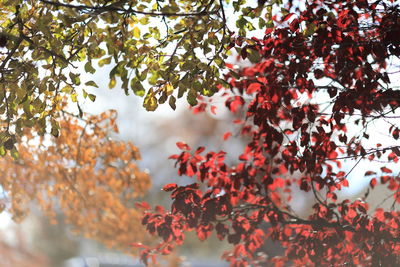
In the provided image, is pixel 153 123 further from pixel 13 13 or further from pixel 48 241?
pixel 13 13

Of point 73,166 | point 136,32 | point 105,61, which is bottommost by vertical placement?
Result: point 105,61

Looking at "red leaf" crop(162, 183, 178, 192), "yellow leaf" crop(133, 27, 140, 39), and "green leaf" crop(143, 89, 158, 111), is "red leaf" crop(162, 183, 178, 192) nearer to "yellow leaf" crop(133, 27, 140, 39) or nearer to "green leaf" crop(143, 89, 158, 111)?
"green leaf" crop(143, 89, 158, 111)

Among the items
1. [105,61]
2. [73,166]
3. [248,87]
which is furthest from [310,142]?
[73,166]

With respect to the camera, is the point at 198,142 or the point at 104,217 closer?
the point at 104,217

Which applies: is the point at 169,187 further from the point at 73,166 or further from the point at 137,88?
the point at 73,166

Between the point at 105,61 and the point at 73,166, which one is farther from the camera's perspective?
the point at 73,166

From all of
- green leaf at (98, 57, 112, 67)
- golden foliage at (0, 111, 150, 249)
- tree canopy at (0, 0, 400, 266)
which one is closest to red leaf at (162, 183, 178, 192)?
tree canopy at (0, 0, 400, 266)

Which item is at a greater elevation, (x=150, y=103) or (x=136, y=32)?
(x=136, y=32)

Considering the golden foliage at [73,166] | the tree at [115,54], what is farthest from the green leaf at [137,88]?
the golden foliage at [73,166]

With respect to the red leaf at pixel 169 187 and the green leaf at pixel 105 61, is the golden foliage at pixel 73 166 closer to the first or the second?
the red leaf at pixel 169 187

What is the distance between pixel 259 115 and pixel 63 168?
2.47 m

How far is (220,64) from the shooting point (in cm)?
263

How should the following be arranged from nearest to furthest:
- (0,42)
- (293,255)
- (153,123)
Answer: (0,42), (293,255), (153,123)

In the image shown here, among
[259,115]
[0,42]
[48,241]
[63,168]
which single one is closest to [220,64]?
[259,115]
